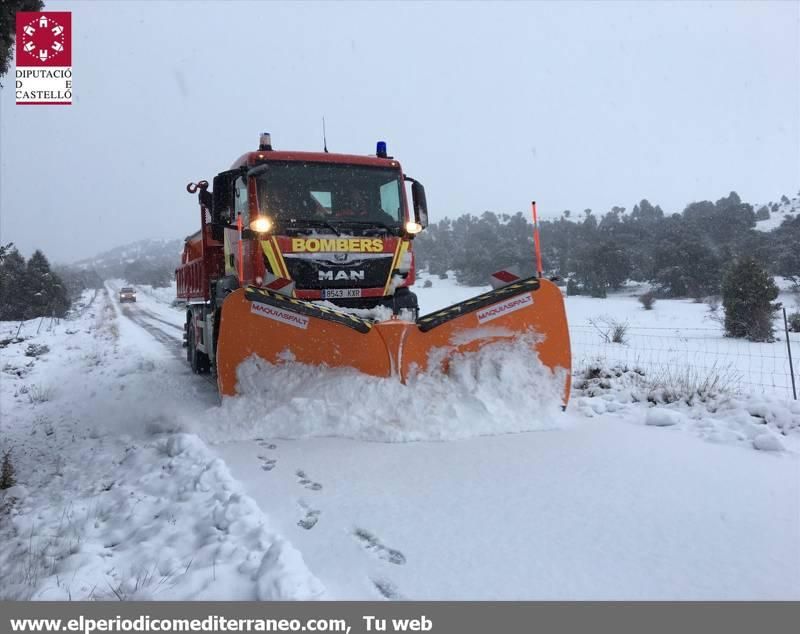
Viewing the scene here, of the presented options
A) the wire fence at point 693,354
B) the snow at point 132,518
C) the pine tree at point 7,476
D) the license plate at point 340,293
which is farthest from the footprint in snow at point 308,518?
the wire fence at point 693,354

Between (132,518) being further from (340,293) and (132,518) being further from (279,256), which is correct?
(340,293)

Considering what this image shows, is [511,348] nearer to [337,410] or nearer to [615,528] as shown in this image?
[337,410]

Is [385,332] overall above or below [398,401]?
above

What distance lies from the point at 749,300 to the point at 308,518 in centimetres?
2067

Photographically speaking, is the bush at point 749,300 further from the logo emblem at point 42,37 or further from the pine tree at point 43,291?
the pine tree at point 43,291

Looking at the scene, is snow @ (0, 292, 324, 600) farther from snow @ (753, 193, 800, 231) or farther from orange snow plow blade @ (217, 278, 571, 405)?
snow @ (753, 193, 800, 231)

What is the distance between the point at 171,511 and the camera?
311 cm

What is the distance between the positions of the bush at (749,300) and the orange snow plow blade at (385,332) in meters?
16.0

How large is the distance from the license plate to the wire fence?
10.9 ft

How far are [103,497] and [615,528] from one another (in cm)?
318

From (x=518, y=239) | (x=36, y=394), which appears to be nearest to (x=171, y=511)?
(x=36, y=394)

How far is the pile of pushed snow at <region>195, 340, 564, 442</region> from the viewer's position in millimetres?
4340

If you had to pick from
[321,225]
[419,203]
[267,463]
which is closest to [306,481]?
[267,463]

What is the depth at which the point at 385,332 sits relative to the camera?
477 cm
